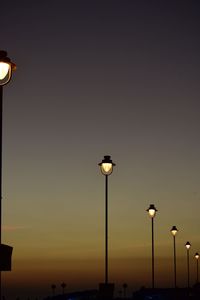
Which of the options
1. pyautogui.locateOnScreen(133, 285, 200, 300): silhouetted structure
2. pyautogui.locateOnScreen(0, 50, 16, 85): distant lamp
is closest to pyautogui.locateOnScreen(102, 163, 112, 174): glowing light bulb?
pyautogui.locateOnScreen(0, 50, 16, 85): distant lamp

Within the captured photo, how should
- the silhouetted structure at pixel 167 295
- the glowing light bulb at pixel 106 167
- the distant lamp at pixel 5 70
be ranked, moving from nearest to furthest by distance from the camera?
the distant lamp at pixel 5 70
the glowing light bulb at pixel 106 167
the silhouetted structure at pixel 167 295

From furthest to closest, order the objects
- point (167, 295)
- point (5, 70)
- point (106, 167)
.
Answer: point (167, 295), point (106, 167), point (5, 70)

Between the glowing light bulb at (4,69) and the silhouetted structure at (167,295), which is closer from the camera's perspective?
the glowing light bulb at (4,69)

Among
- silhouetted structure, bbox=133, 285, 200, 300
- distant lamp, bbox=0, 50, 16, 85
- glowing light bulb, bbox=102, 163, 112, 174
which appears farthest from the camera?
silhouetted structure, bbox=133, 285, 200, 300

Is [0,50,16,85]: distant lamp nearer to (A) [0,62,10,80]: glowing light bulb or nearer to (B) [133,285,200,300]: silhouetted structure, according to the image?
(A) [0,62,10,80]: glowing light bulb

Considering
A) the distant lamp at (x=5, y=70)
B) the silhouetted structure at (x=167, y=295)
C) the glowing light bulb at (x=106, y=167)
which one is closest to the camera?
the distant lamp at (x=5, y=70)

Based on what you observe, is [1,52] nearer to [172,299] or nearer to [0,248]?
[0,248]

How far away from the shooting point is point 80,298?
49.0 m

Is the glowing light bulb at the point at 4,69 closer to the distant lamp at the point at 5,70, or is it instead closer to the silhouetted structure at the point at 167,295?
the distant lamp at the point at 5,70

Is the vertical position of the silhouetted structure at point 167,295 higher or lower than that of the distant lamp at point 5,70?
lower

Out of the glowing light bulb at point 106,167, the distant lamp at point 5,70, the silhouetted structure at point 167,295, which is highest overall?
the distant lamp at point 5,70

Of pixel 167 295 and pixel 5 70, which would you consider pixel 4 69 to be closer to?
pixel 5 70

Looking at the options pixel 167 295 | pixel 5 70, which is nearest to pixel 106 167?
pixel 5 70

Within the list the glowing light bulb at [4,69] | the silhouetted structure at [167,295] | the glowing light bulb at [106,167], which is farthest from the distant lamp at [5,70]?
the silhouetted structure at [167,295]
